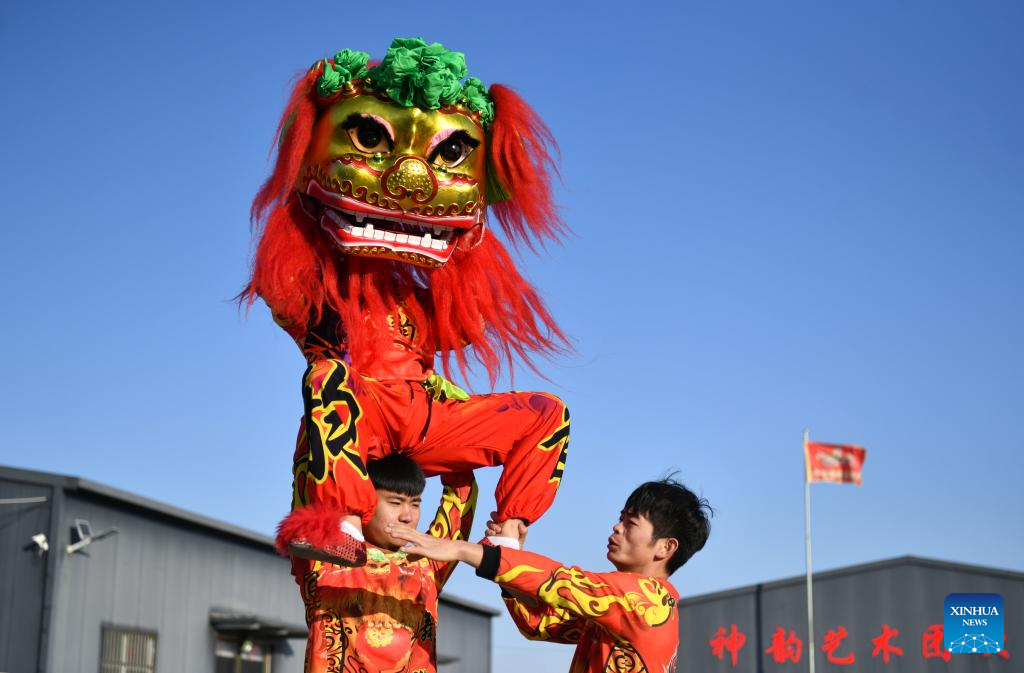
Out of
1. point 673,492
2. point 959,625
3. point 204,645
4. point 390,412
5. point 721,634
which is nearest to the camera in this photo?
point 673,492

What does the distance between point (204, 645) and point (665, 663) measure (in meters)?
12.8

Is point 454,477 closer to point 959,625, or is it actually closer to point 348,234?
point 348,234

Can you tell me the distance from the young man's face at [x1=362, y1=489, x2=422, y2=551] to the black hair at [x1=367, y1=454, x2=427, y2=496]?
2 centimetres

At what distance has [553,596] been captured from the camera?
3668 mm

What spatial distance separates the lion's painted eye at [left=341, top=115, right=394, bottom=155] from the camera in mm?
4469

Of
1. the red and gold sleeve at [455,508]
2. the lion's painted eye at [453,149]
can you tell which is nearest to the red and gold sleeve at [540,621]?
the red and gold sleeve at [455,508]

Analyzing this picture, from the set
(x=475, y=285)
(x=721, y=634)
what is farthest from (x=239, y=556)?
(x=475, y=285)

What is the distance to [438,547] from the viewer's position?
354cm

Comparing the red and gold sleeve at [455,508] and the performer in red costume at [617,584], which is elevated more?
the red and gold sleeve at [455,508]

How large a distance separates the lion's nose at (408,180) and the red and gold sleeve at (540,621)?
4.57ft

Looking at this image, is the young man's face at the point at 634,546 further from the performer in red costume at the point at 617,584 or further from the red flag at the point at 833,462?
the red flag at the point at 833,462

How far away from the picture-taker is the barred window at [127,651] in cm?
1406

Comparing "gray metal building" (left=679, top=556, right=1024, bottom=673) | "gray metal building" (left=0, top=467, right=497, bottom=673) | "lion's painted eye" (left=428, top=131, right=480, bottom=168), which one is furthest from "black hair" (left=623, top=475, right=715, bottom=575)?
"gray metal building" (left=679, top=556, right=1024, bottom=673)

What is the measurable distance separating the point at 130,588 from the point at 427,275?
10856 mm
